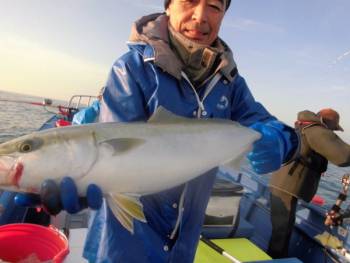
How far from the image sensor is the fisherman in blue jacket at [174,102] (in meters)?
2.55

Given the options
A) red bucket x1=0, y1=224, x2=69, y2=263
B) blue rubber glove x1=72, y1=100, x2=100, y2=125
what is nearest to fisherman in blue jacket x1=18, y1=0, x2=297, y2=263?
blue rubber glove x1=72, y1=100, x2=100, y2=125

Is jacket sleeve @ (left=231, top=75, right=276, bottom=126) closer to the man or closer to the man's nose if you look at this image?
Result: the man's nose

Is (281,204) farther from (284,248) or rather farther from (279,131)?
(279,131)

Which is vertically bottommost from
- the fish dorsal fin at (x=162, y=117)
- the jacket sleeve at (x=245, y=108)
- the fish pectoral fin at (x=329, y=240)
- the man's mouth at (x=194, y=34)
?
the fish pectoral fin at (x=329, y=240)

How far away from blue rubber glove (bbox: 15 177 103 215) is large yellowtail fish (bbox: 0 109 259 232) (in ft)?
0.17

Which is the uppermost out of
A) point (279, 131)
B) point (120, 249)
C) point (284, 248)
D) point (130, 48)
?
point (130, 48)

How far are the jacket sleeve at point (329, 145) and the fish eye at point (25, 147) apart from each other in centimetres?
516

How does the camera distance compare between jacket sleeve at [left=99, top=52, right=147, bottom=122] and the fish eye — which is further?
jacket sleeve at [left=99, top=52, right=147, bottom=122]

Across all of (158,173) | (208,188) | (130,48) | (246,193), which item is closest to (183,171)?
(158,173)

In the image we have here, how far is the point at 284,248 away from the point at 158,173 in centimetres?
484

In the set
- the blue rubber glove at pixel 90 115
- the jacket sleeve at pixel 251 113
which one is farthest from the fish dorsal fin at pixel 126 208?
the jacket sleeve at pixel 251 113

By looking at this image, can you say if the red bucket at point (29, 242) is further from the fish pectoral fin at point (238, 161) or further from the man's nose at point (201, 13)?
the man's nose at point (201, 13)

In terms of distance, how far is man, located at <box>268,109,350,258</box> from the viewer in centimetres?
615

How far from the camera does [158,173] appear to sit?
2.29 m
